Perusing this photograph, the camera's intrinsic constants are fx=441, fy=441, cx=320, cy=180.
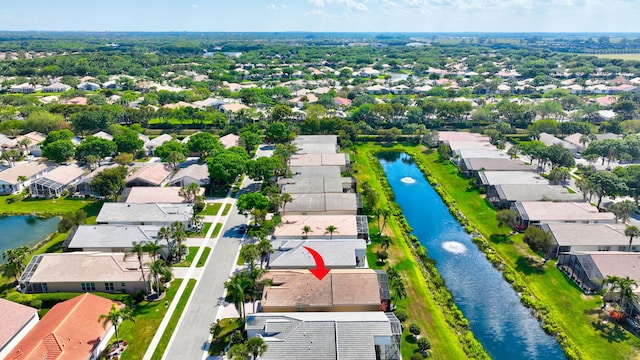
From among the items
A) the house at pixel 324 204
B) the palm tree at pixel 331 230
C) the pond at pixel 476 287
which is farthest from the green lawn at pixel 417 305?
the palm tree at pixel 331 230

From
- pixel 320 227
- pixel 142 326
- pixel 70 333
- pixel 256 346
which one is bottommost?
pixel 142 326

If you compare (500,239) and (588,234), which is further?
(500,239)

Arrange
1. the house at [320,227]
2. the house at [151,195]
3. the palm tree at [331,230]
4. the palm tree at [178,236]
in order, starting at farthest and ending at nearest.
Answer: the house at [151,195]
the house at [320,227]
the palm tree at [331,230]
the palm tree at [178,236]

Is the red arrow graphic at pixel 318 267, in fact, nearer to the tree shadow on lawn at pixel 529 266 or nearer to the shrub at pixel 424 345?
the shrub at pixel 424 345

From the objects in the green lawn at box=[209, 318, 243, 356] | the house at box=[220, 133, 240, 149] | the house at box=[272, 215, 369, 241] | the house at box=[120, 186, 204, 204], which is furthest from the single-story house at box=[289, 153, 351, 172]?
the green lawn at box=[209, 318, 243, 356]

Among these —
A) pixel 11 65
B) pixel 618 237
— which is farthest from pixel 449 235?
pixel 11 65

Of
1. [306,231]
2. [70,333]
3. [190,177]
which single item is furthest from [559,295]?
[190,177]

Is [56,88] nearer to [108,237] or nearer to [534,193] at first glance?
[108,237]
